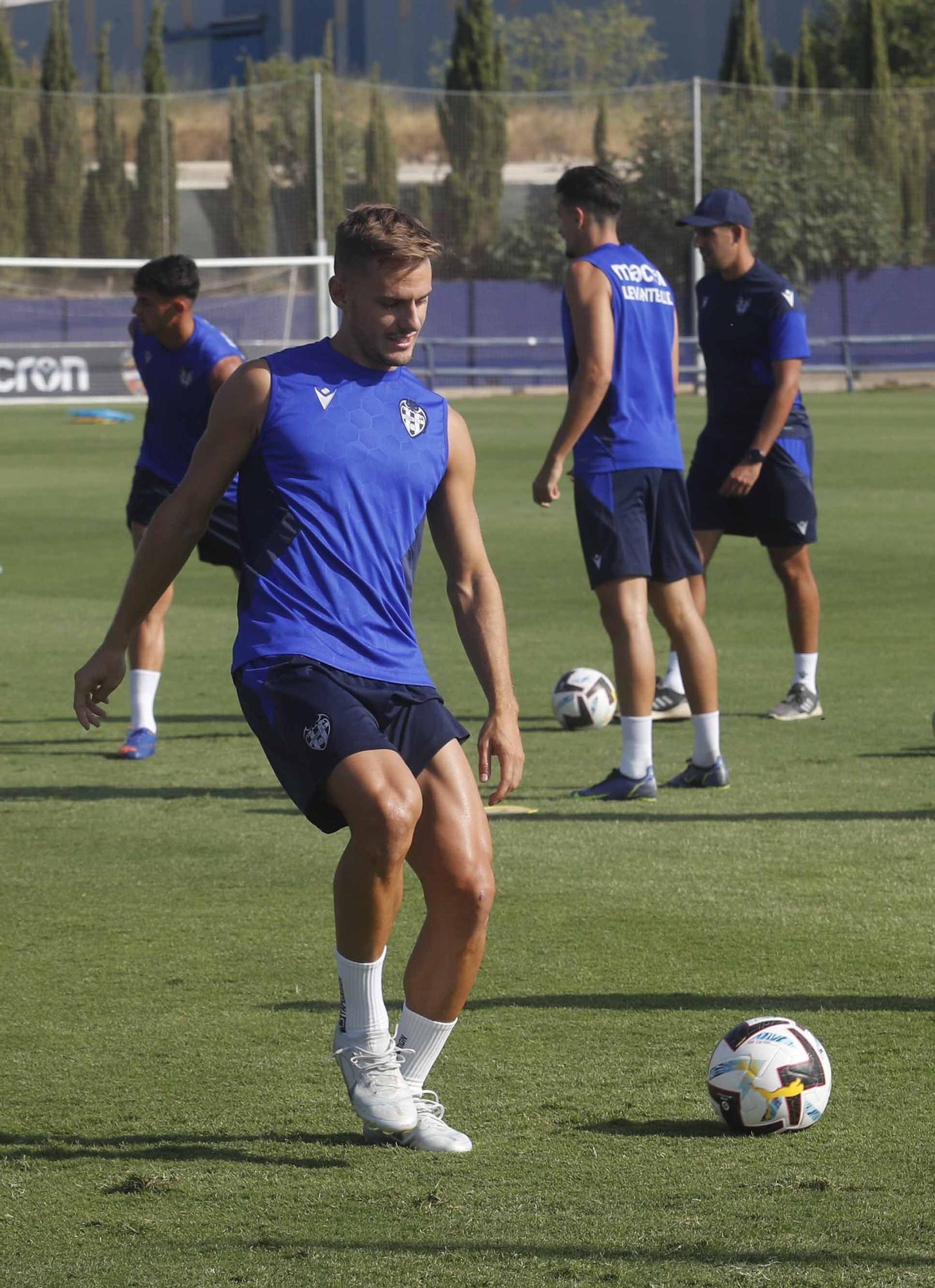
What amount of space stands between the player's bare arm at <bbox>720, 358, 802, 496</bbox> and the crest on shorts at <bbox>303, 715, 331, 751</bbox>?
5.39 m

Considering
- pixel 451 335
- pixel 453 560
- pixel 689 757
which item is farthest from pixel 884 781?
pixel 451 335

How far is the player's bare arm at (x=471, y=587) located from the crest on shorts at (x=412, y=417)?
10cm

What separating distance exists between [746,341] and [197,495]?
549 centimetres

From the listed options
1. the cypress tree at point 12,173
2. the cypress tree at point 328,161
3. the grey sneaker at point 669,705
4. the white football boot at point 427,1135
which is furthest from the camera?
the cypress tree at point 328,161

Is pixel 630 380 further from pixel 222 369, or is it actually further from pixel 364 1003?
pixel 364 1003

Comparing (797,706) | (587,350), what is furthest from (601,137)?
(587,350)

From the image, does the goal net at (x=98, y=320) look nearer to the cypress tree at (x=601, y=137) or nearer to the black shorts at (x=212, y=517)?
the cypress tree at (x=601, y=137)

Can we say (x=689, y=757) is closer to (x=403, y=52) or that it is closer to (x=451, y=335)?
(x=451, y=335)

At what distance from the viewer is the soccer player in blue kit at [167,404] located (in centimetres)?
889

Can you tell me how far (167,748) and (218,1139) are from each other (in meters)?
5.05

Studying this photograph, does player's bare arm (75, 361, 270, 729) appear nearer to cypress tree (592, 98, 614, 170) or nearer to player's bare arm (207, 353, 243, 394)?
player's bare arm (207, 353, 243, 394)

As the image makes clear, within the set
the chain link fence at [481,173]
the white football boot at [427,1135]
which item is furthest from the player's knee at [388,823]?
the chain link fence at [481,173]

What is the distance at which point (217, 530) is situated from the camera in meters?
8.93

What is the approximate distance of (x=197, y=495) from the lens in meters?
4.33
